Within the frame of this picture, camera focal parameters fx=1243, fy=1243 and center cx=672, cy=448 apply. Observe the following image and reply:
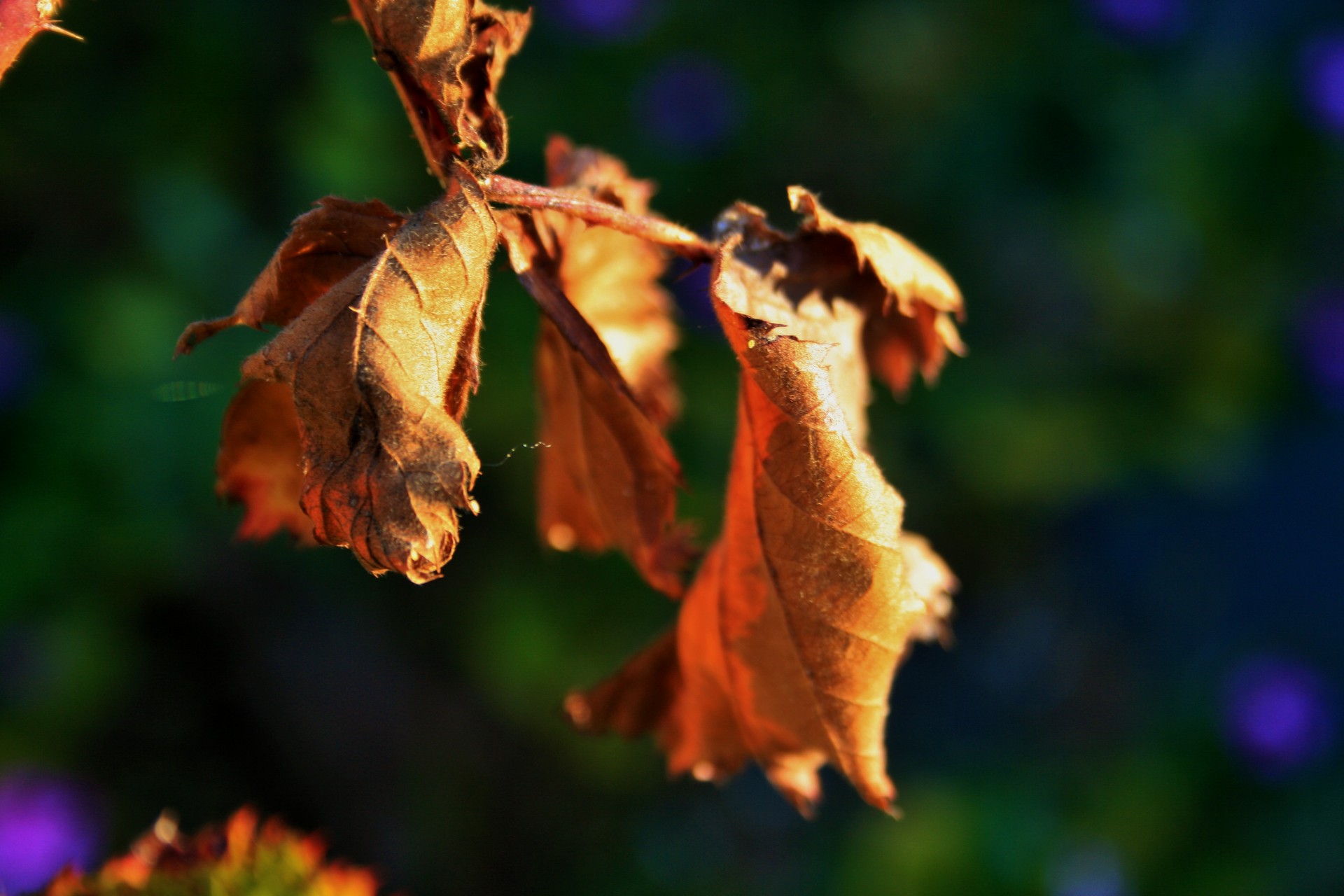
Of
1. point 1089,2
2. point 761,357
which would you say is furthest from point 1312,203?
point 761,357

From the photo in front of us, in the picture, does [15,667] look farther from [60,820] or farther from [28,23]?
[28,23]

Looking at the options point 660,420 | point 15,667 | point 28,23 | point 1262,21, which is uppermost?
point 28,23

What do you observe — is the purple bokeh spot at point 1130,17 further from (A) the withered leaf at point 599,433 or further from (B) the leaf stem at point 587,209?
(B) the leaf stem at point 587,209

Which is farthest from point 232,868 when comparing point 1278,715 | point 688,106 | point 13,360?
point 1278,715

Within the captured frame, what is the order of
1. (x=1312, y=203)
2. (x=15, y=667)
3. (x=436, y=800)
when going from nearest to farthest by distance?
1. (x=15, y=667)
2. (x=436, y=800)
3. (x=1312, y=203)

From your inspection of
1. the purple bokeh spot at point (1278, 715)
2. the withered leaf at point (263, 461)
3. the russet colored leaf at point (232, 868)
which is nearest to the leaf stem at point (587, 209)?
the withered leaf at point (263, 461)

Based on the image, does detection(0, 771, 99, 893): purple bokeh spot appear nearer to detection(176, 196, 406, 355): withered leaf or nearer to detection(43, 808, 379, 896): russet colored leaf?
detection(43, 808, 379, 896): russet colored leaf

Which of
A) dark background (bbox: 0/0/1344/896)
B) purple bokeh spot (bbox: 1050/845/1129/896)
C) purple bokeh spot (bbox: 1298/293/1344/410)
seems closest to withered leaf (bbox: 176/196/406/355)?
dark background (bbox: 0/0/1344/896)
